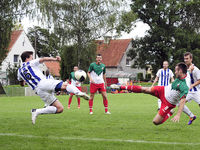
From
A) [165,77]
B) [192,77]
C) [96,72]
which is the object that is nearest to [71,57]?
[165,77]

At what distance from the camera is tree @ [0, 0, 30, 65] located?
1260 inches

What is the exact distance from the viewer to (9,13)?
1273 inches

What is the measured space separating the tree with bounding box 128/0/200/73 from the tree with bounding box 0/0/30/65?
2589cm

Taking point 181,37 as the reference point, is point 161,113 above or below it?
below

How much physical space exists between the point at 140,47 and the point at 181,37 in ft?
25.0

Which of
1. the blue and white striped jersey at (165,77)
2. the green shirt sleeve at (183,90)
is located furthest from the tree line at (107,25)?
the green shirt sleeve at (183,90)

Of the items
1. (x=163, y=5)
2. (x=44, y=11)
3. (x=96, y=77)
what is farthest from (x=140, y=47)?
(x=96, y=77)

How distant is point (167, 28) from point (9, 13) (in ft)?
99.2

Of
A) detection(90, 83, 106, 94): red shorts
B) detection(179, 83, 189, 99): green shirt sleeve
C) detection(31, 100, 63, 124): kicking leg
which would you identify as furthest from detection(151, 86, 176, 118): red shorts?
detection(90, 83, 106, 94): red shorts

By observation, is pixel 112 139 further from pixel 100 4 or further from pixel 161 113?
pixel 100 4

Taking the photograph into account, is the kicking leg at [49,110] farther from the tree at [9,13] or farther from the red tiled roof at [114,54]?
the red tiled roof at [114,54]

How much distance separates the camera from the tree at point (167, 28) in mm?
53938

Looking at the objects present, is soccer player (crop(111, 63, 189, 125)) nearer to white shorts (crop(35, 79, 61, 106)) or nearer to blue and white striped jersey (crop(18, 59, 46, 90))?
white shorts (crop(35, 79, 61, 106))

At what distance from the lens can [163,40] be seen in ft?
185
